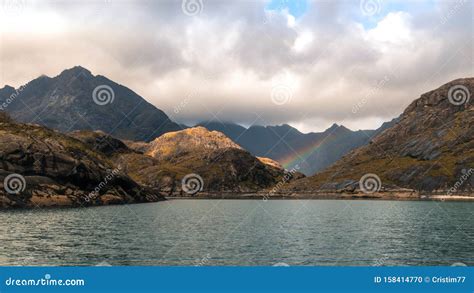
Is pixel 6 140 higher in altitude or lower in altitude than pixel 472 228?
higher

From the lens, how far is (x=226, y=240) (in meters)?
72.7

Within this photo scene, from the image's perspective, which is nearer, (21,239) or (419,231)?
(21,239)

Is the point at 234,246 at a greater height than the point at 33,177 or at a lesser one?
lesser

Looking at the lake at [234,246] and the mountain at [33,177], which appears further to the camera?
the mountain at [33,177]

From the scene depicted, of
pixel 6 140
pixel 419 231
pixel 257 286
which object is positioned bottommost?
pixel 419 231

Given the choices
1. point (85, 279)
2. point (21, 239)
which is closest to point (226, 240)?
point (21, 239)

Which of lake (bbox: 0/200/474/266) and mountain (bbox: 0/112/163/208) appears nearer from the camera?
lake (bbox: 0/200/474/266)

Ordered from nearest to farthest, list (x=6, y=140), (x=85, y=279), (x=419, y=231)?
1. (x=85, y=279)
2. (x=419, y=231)
3. (x=6, y=140)

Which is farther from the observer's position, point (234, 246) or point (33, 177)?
point (33, 177)

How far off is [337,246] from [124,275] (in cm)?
4912

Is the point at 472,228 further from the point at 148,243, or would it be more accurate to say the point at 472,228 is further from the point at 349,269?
the point at 349,269

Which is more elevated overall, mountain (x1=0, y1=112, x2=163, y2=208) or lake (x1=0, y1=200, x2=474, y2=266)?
mountain (x1=0, y1=112, x2=163, y2=208)

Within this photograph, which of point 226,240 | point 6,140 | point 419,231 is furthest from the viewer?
point 6,140

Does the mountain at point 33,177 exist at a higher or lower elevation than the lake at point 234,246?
higher
